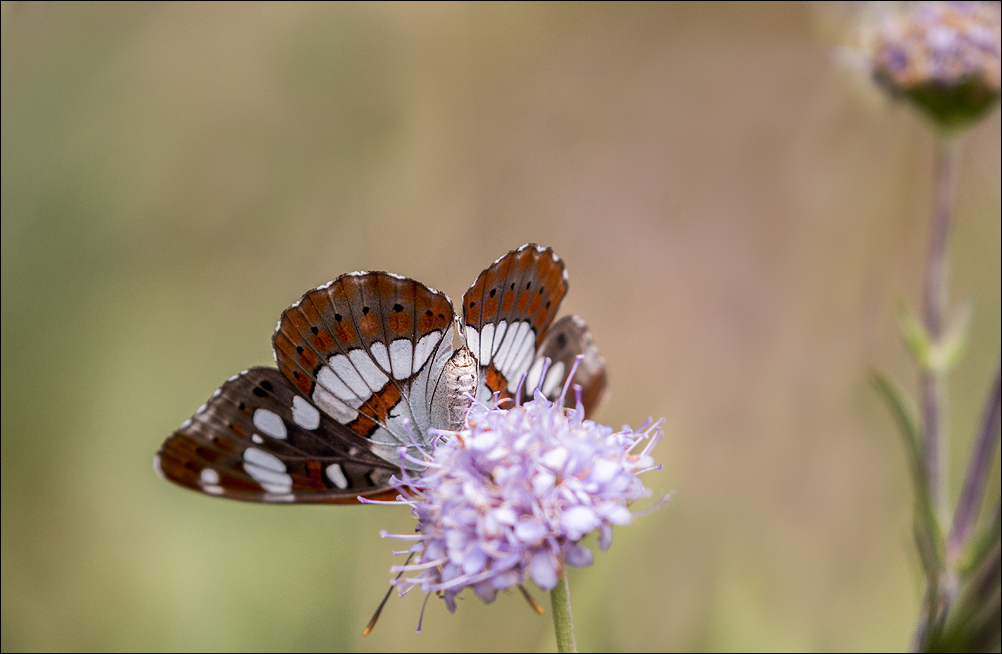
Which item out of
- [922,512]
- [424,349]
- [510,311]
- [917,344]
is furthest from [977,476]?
[424,349]

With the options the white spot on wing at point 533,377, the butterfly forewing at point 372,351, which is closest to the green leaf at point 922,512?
the white spot on wing at point 533,377

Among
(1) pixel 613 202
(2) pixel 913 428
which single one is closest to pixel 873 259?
(1) pixel 613 202

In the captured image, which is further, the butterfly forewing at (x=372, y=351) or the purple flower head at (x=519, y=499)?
the butterfly forewing at (x=372, y=351)

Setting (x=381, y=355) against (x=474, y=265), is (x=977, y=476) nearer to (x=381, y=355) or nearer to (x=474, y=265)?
(x=381, y=355)

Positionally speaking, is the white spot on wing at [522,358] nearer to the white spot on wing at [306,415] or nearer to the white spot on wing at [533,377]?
the white spot on wing at [533,377]

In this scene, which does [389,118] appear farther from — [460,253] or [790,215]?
[790,215]
